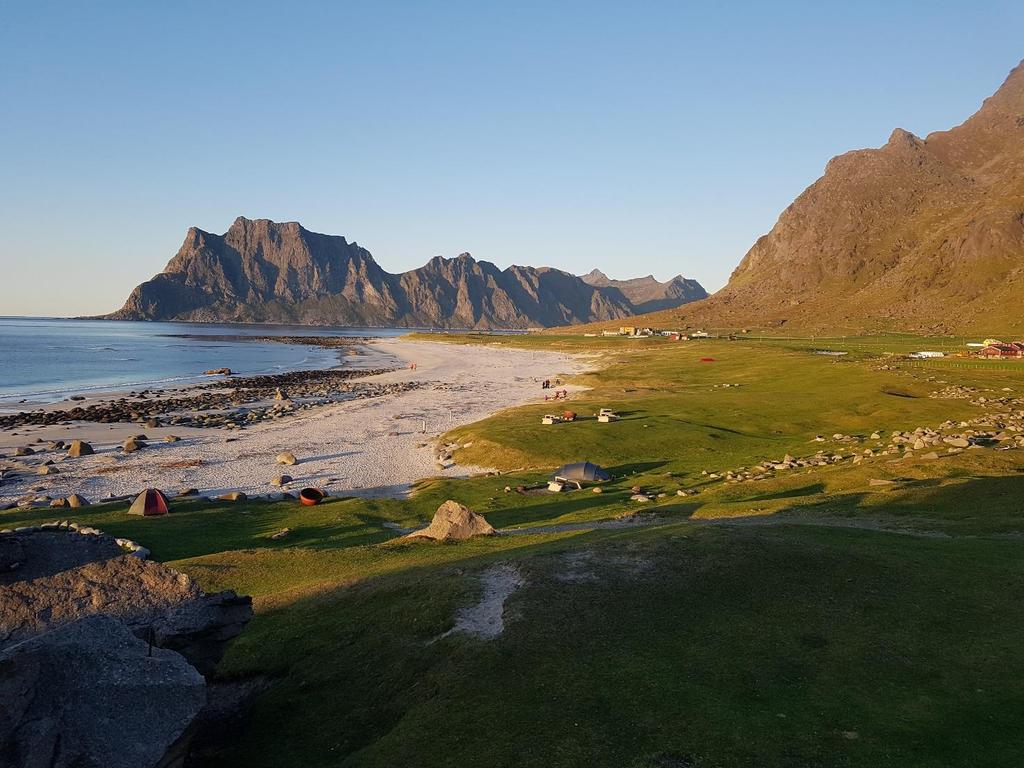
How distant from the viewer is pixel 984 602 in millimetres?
18516

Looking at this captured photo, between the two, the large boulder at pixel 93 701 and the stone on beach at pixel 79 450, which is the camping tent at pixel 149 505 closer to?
the large boulder at pixel 93 701

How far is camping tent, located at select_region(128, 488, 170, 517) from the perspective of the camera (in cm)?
3975

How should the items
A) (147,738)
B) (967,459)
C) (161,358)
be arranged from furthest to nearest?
(161,358)
(967,459)
(147,738)

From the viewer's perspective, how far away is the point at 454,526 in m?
32.5

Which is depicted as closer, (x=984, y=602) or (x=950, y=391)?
(x=984, y=602)

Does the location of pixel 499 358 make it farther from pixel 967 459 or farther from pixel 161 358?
pixel 967 459

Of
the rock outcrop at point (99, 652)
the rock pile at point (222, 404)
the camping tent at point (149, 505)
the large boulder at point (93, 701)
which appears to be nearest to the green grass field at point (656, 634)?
the camping tent at point (149, 505)

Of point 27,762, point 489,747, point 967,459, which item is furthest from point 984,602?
point 967,459

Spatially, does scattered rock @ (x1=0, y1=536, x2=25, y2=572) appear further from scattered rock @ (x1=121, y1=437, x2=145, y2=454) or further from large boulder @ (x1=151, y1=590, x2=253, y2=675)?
scattered rock @ (x1=121, y1=437, x2=145, y2=454)

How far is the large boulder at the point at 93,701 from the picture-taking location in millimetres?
12000

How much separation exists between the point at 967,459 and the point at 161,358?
199 meters

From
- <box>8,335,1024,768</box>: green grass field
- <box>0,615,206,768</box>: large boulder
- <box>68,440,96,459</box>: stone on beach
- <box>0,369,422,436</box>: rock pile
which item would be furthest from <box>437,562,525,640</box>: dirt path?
<box>0,369,422,436</box>: rock pile

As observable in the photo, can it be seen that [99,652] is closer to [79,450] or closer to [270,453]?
[270,453]

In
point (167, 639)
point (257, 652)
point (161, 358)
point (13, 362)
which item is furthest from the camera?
point (161, 358)
